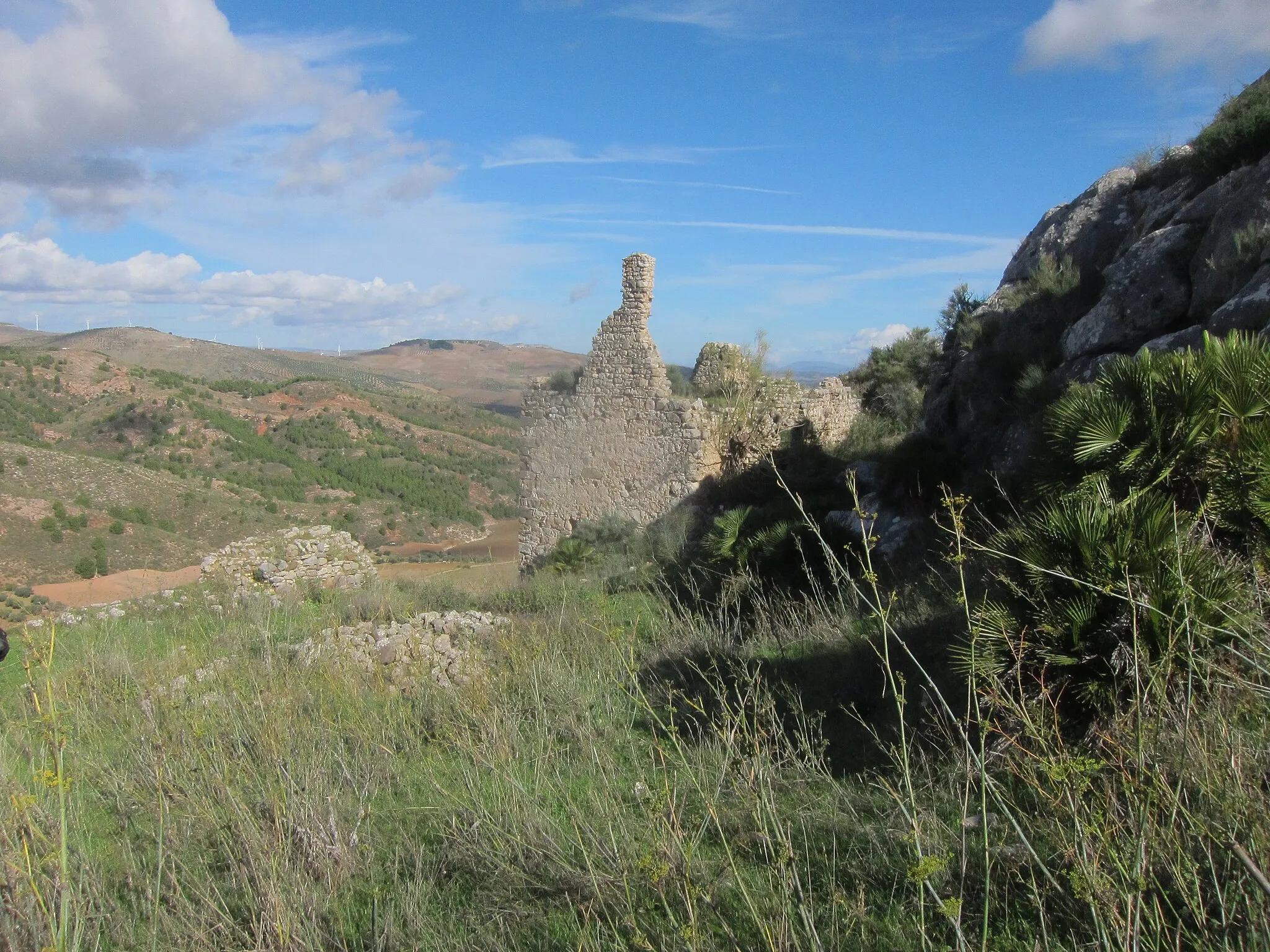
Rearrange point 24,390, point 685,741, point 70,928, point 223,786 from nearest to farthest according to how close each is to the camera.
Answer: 1. point 70,928
2. point 223,786
3. point 685,741
4. point 24,390

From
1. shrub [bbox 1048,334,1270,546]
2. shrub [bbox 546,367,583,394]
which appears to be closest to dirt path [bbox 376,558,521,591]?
shrub [bbox 546,367,583,394]

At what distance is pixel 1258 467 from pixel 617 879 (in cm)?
301

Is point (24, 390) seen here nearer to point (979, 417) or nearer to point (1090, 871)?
point (979, 417)

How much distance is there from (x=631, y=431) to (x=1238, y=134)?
8.36 metres

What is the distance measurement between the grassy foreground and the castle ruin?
7020 mm

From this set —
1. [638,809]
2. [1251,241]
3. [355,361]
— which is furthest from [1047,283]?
[355,361]

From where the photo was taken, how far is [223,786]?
325 cm

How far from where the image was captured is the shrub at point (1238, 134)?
7.58 meters

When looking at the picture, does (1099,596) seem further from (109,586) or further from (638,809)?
(109,586)

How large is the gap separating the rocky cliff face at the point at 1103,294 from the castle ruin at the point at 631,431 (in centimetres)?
338

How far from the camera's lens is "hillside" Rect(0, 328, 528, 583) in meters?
Answer: 26.3

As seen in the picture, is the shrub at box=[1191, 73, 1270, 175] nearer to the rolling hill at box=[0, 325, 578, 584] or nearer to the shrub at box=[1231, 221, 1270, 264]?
the shrub at box=[1231, 221, 1270, 264]

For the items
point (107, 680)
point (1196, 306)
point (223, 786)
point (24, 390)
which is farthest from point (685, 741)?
point (24, 390)

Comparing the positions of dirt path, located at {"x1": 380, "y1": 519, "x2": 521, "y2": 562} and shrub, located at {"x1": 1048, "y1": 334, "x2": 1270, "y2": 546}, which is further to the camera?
dirt path, located at {"x1": 380, "y1": 519, "x2": 521, "y2": 562}
